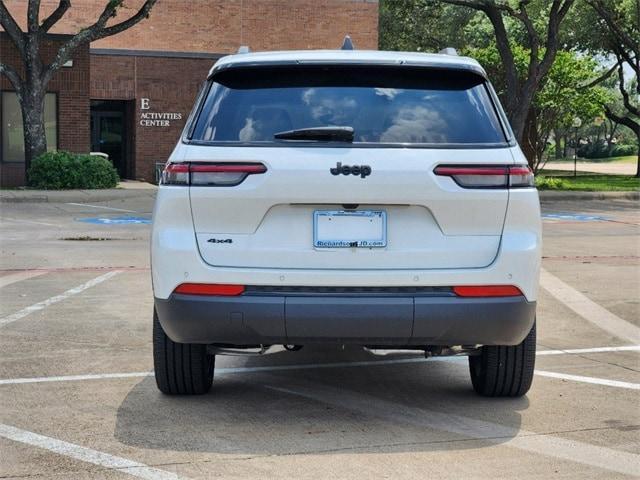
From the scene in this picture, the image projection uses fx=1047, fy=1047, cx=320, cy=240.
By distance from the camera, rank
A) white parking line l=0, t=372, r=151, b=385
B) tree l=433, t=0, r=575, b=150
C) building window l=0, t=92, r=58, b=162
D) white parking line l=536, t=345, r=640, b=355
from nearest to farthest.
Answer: white parking line l=0, t=372, r=151, b=385 < white parking line l=536, t=345, r=640, b=355 < tree l=433, t=0, r=575, b=150 < building window l=0, t=92, r=58, b=162

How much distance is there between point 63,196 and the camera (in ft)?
82.3

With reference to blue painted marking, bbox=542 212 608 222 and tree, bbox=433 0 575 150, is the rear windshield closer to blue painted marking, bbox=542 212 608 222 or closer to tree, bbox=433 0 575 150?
blue painted marking, bbox=542 212 608 222

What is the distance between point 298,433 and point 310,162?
1358 millimetres

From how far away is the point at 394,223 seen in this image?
509 centimetres

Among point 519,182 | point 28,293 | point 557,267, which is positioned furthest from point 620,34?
point 519,182

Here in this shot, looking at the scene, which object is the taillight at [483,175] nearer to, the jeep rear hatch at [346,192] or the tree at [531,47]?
the jeep rear hatch at [346,192]

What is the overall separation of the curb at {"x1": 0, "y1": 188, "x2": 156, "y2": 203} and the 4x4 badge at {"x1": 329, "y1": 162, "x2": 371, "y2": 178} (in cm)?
2061

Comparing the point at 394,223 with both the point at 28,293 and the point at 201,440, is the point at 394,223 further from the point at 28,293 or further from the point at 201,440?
the point at 28,293

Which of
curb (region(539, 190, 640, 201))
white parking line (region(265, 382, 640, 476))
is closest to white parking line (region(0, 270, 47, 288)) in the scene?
white parking line (region(265, 382, 640, 476))

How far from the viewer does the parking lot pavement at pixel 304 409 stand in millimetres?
4742

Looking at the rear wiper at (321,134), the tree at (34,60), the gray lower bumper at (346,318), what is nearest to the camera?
the gray lower bumper at (346,318)

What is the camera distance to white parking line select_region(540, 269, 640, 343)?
331 inches

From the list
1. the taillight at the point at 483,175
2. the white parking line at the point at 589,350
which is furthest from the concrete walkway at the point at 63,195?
the taillight at the point at 483,175

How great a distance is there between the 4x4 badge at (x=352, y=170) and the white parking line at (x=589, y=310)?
12.5 feet
